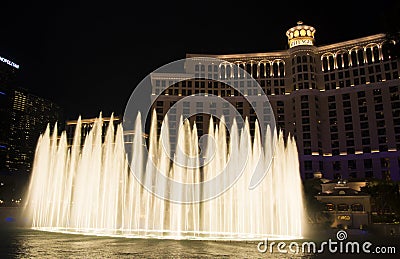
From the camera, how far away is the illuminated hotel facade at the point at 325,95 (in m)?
78.6

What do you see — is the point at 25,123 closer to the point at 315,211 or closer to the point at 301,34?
the point at 301,34

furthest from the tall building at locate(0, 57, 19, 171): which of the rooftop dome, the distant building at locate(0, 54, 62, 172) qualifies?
the rooftop dome

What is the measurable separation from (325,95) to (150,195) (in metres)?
66.1

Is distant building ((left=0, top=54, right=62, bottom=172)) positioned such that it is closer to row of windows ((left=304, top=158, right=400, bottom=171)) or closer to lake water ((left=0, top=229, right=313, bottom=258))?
row of windows ((left=304, top=158, right=400, bottom=171))

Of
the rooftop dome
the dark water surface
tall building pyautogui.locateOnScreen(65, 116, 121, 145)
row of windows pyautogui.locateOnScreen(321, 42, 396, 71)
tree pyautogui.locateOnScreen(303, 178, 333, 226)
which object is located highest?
the rooftop dome

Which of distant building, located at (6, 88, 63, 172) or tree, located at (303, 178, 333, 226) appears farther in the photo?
distant building, located at (6, 88, 63, 172)

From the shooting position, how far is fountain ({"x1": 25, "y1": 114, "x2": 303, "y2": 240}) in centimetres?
2920

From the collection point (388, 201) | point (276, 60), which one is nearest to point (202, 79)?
point (276, 60)

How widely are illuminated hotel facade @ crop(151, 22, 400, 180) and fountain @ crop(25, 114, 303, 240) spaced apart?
49.9 m

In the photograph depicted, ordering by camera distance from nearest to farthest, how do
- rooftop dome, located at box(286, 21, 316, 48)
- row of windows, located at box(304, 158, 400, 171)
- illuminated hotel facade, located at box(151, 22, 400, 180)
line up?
1. row of windows, located at box(304, 158, 400, 171)
2. illuminated hotel facade, located at box(151, 22, 400, 180)
3. rooftop dome, located at box(286, 21, 316, 48)

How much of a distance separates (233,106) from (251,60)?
1273cm

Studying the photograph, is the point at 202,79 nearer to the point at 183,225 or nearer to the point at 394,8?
the point at 183,225

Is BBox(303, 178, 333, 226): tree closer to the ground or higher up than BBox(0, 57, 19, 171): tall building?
closer to the ground

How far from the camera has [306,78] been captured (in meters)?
84.2
